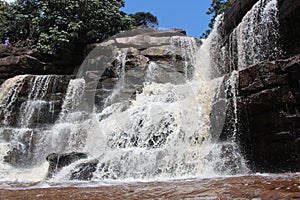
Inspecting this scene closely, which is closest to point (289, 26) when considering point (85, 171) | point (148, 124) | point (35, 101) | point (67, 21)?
point (148, 124)

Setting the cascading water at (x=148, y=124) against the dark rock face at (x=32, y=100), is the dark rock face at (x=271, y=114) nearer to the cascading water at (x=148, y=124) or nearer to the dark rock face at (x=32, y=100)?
the cascading water at (x=148, y=124)

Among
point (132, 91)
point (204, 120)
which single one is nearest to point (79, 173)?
point (204, 120)

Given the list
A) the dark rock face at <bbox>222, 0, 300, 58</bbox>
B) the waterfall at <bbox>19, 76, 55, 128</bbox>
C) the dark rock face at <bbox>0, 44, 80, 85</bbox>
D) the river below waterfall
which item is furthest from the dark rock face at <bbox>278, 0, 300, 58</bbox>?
the dark rock face at <bbox>0, 44, 80, 85</bbox>

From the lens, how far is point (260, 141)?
23.5 ft

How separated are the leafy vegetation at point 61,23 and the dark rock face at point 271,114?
1190 centimetres

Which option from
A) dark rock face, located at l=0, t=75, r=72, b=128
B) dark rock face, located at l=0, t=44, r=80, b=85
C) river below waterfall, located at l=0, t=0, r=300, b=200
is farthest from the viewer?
dark rock face, located at l=0, t=44, r=80, b=85

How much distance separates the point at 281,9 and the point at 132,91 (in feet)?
21.6

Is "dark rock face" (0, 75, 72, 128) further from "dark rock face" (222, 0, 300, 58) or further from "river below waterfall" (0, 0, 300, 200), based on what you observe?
"dark rock face" (222, 0, 300, 58)

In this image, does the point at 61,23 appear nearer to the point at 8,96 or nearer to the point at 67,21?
the point at 67,21

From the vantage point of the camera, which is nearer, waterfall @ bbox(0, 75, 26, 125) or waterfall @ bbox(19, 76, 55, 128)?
waterfall @ bbox(19, 76, 55, 128)

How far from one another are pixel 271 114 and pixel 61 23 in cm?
1398

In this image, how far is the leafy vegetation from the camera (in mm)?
16734

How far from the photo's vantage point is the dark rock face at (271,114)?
6.65 metres

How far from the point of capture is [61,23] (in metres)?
17.5
